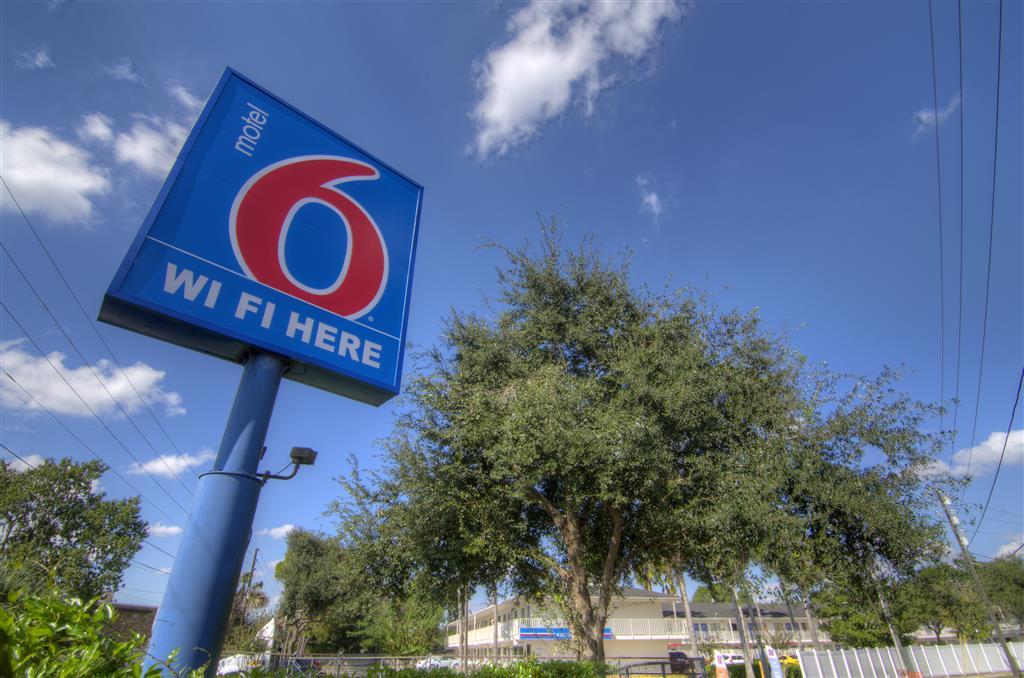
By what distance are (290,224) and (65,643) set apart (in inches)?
172

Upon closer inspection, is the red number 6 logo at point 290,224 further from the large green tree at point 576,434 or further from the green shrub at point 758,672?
the green shrub at point 758,672

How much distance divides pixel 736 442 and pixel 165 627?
1169cm

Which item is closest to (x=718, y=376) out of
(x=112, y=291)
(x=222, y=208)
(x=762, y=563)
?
(x=762, y=563)

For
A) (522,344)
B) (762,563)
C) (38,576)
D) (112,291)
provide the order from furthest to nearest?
(522,344) < (762,563) < (112,291) < (38,576)

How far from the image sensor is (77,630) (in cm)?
198

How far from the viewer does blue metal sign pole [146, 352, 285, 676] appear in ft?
12.6

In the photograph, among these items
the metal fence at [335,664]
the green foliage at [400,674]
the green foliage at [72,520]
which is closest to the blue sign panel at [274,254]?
the metal fence at [335,664]

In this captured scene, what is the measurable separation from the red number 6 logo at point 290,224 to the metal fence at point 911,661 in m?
30.5

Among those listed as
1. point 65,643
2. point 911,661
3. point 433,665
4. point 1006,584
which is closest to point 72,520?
point 433,665

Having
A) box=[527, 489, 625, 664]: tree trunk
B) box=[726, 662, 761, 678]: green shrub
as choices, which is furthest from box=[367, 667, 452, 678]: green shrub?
box=[726, 662, 761, 678]: green shrub

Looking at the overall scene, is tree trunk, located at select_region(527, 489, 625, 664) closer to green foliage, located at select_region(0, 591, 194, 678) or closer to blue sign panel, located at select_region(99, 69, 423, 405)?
blue sign panel, located at select_region(99, 69, 423, 405)

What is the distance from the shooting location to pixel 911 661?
28.3 meters

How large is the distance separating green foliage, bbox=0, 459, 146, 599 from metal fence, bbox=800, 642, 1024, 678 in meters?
43.9

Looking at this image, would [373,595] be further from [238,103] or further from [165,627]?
[238,103]
